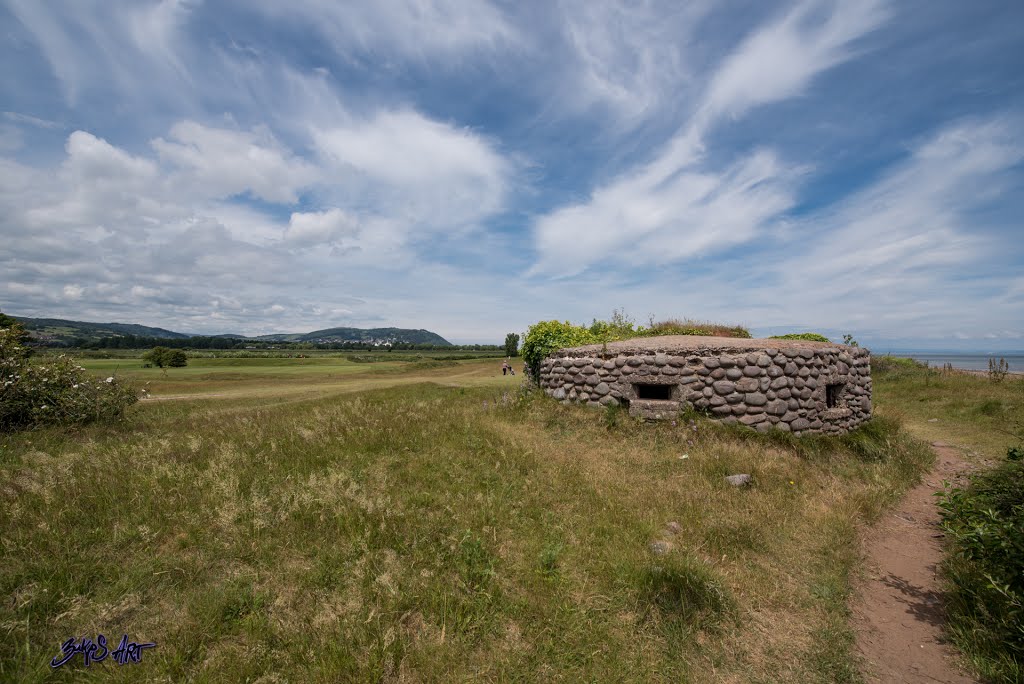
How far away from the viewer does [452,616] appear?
11.9 ft

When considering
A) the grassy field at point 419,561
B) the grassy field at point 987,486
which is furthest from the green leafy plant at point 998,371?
the grassy field at point 419,561

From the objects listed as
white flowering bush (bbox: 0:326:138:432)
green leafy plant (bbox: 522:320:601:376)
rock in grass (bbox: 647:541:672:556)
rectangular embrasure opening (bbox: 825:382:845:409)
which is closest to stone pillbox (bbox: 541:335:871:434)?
rectangular embrasure opening (bbox: 825:382:845:409)

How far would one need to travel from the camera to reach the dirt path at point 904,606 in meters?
3.71

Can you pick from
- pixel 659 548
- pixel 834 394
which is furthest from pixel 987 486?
pixel 659 548

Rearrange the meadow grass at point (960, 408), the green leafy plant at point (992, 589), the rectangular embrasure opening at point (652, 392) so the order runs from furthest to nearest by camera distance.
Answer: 1. the meadow grass at point (960, 408)
2. the rectangular embrasure opening at point (652, 392)
3. the green leafy plant at point (992, 589)

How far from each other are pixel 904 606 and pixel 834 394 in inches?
293

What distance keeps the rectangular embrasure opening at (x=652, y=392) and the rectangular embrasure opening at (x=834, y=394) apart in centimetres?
407

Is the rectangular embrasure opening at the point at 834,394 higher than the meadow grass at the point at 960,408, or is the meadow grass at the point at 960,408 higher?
the rectangular embrasure opening at the point at 834,394

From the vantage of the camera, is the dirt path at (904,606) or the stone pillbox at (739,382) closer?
the dirt path at (904,606)

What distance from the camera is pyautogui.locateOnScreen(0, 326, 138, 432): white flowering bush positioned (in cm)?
926

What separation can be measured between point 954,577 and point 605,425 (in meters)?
6.06

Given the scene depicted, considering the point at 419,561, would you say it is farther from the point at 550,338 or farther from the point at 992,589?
the point at 550,338

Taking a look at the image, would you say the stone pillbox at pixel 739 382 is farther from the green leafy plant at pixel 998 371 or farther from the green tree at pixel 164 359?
the green tree at pixel 164 359

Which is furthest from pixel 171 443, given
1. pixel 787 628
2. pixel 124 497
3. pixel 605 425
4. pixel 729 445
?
pixel 729 445
